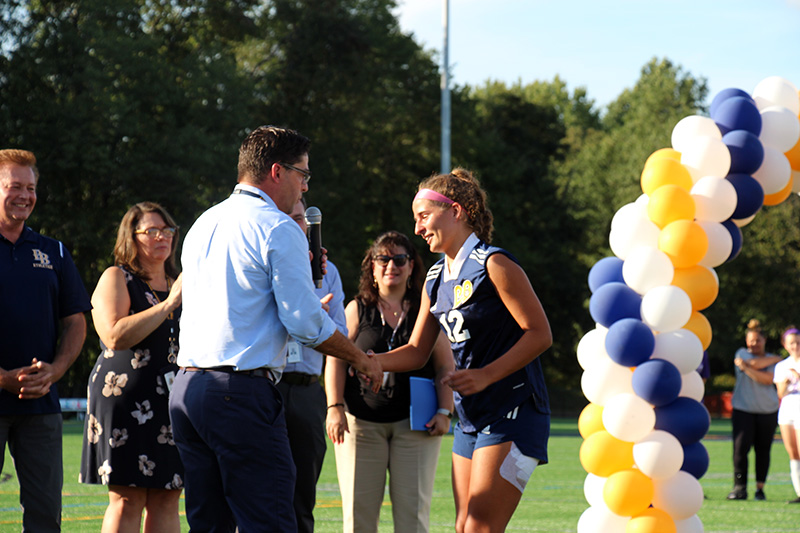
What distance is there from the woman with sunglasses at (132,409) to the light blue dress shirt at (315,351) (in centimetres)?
68

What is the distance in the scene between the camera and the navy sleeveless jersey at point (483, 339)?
5.10m

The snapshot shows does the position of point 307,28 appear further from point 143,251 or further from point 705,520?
point 143,251

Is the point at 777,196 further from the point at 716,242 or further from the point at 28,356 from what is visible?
the point at 28,356

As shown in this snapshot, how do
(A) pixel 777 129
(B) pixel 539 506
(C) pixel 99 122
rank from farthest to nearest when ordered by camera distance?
1. (C) pixel 99 122
2. (B) pixel 539 506
3. (A) pixel 777 129

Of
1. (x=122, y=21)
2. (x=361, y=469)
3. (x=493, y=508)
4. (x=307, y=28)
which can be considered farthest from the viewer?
(x=307, y=28)

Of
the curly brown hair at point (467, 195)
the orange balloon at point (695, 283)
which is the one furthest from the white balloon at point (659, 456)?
the curly brown hair at point (467, 195)

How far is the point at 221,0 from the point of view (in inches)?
1377

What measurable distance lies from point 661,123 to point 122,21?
34674 millimetres

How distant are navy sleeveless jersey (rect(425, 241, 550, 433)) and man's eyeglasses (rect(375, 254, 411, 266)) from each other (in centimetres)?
156

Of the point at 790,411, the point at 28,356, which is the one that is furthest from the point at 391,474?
the point at 790,411

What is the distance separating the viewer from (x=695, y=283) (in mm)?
6836

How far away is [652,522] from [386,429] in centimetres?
174

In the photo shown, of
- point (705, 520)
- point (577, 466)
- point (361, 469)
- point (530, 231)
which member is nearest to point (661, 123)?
point (530, 231)

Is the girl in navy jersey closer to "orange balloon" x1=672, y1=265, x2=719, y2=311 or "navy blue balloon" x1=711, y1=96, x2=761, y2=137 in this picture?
"orange balloon" x1=672, y1=265, x2=719, y2=311
